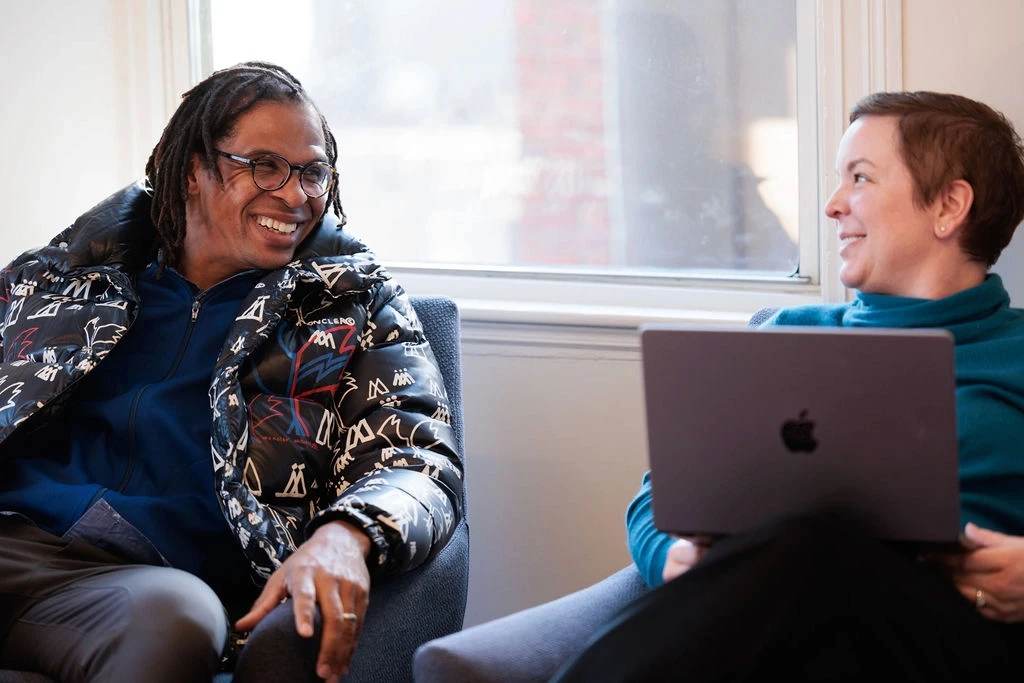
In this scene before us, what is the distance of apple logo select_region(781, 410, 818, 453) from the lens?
1150 millimetres

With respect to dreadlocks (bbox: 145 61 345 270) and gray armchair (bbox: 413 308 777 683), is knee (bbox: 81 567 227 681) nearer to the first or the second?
gray armchair (bbox: 413 308 777 683)

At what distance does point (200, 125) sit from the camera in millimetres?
1865

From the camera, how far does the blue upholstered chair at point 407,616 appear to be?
1.41 m

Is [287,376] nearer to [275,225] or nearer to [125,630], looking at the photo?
[275,225]

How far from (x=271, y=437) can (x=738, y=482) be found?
29.3 inches

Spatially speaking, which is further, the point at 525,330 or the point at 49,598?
the point at 525,330

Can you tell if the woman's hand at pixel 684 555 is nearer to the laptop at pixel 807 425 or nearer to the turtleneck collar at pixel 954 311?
the laptop at pixel 807 425

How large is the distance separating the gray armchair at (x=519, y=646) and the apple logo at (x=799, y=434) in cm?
38

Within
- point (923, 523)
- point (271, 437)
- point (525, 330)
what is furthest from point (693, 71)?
point (923, 523)

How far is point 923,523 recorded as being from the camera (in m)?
1.17

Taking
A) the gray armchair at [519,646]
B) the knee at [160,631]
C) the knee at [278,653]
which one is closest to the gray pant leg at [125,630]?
the knee at [160,631]

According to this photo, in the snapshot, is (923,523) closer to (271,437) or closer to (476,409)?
(271,437)

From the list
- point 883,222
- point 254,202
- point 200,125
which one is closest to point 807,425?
point 883,222

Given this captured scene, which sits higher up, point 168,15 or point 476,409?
point 168,15
